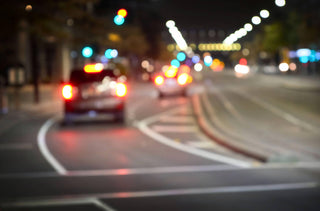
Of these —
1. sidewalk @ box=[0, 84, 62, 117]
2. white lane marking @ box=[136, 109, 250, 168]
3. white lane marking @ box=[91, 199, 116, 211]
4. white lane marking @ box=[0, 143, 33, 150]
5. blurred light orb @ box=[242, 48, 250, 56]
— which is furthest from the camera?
blurred light orb @ box=[242, 48, 250, 56]

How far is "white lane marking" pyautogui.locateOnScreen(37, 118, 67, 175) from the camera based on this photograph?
12.6m

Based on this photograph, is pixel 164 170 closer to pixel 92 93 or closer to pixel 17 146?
pixel 17 146

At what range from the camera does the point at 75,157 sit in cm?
1417

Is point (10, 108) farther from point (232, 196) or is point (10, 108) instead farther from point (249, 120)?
point (232, 196)

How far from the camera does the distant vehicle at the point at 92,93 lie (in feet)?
68.9

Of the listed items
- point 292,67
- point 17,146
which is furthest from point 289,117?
point 292,67

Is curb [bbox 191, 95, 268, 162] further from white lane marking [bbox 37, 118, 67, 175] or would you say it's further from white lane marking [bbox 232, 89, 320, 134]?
white lane marking [bbox 37, 118, 67, 175]

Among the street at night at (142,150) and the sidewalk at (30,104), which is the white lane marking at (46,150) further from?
the sidewalk at (30,104)

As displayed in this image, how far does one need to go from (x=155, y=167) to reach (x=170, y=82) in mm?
26577

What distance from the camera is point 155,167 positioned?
41.2ft

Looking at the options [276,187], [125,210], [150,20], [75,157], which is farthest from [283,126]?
[150,20]

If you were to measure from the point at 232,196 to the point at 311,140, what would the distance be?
7964 millimetres

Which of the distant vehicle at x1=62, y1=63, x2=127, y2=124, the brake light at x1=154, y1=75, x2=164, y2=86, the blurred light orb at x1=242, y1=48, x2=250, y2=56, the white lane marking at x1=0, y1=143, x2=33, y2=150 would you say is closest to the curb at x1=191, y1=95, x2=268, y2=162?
the distant vehicle at x1=62, y1=63, x2=127, y2=124

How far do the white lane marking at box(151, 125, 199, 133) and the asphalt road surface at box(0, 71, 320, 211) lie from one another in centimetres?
3
